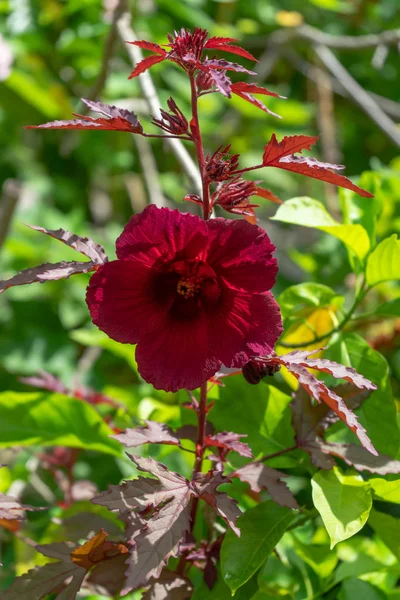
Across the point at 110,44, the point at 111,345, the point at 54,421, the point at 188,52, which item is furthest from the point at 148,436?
the point at 110,44

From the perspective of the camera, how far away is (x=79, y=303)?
6.86 ft

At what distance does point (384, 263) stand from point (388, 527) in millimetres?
359

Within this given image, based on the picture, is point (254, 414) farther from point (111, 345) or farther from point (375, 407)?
point (111, 345)

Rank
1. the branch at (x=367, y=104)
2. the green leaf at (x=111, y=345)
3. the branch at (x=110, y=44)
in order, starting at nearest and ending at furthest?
the green leaf at (x=111, y=345) < the branch at (x=110, y=44) < the branch at (x=367, y=104)

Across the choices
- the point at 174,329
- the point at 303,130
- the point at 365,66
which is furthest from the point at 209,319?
the point at 365,66

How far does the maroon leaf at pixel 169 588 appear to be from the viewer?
2.36ft

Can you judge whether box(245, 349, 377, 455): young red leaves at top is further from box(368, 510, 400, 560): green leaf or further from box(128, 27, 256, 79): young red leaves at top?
box(128, 27, 256, 79): young red leaves at top

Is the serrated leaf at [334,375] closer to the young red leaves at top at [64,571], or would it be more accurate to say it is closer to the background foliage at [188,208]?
the background foliage at [188,208]

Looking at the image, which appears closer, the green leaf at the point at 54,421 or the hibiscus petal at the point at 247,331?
the hibiscus petal at the point at 247,331

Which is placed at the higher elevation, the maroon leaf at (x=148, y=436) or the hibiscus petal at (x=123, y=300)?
the hibiscus petal at (x=123, y=300)

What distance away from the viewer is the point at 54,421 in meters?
0.97

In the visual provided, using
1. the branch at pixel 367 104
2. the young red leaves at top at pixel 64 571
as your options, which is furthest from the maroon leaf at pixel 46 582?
the branch at pixel 367 104

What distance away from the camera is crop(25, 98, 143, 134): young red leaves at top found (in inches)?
25.4

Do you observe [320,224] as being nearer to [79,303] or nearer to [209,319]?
[209,319]
